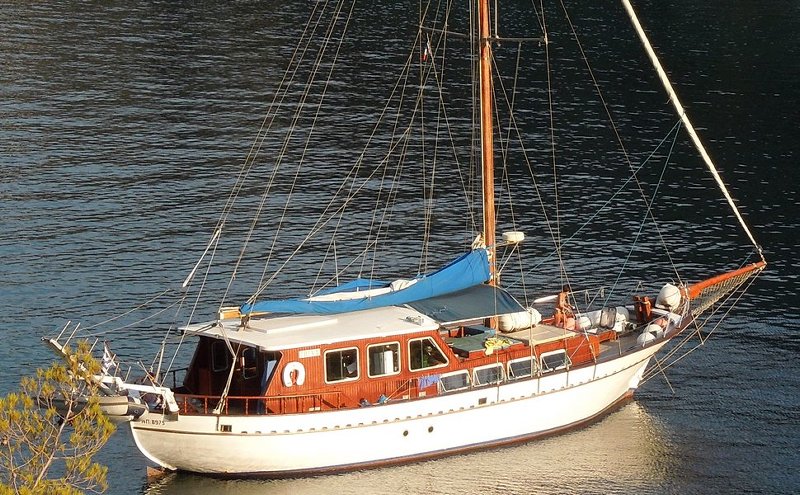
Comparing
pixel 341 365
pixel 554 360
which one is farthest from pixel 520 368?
pixel 341 365

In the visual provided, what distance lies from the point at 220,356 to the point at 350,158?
40379 mm

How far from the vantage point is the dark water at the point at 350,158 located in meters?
48.2

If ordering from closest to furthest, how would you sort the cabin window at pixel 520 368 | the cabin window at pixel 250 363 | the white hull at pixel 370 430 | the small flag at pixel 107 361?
the small flag at pixel 107 361 → the white hull at pixel 370 430 → the cabin window at pixel 250 363 → the cabin window at pixel 520 368

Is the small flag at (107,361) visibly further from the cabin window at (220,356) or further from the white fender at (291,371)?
the white fender at (291,371)

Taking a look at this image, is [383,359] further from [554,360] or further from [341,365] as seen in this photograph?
[554,360]

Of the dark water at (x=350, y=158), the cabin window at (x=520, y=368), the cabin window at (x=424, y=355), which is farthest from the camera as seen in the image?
the dark water at (x=350, y=158)

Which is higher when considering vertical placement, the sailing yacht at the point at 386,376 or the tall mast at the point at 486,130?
Result: the tall mast at the point at 486,130

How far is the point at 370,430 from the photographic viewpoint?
44.9 m

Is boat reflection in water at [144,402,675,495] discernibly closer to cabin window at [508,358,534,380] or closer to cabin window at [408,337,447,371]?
cabin window at [508,358,534,380]

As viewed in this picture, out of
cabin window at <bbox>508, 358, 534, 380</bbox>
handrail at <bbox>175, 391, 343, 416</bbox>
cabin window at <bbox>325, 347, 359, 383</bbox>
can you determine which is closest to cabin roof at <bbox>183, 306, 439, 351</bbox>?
cabin window at <bbox>325, 347, 359, 383</bbox>

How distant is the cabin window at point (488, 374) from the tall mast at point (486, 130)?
3.91m

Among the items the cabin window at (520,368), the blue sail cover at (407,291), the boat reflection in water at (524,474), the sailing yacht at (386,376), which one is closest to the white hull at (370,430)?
the sailing yacht at (386,376)

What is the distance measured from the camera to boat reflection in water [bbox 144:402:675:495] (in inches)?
1761

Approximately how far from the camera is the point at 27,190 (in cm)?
7600
